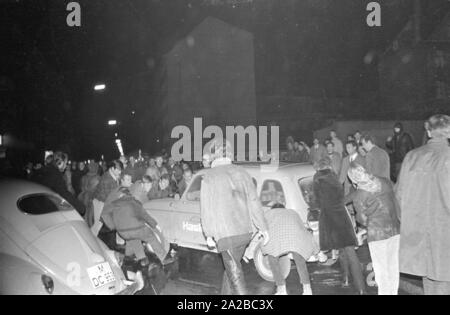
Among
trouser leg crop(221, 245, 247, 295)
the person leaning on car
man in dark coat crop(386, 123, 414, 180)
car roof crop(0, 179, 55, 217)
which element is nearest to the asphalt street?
trouser leg crop(221, 245, 247, 295)

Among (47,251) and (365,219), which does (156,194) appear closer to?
(47,251)

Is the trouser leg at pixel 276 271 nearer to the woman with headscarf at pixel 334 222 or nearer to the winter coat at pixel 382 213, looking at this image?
the woman with headscarf at pixel 334 222

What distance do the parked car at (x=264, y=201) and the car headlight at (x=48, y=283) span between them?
7.35 feet

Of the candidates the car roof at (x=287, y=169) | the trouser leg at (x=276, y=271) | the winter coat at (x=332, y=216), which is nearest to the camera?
the trouser leg at (x=276, y=271)

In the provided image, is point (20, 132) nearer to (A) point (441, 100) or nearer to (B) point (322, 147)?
(B) point (322, 147)

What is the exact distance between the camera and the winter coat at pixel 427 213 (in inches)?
152

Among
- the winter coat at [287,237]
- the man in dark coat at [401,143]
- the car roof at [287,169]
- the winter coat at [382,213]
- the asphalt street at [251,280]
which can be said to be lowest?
the asphalt street at [251,280]

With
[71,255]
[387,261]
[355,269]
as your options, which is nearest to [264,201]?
[355,269]

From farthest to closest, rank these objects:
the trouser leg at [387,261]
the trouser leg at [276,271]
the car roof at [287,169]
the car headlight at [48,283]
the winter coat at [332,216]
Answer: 1. the car roof at [287,169]
2. the winter coat at [332,216]
3. the trouser leg at [276,271]
4. the trouser leg at [387,261]
5. the car headlight at [48,283]

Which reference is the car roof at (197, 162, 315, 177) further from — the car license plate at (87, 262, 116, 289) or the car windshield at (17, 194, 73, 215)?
the car windshield at (17, 194, 73, 215)

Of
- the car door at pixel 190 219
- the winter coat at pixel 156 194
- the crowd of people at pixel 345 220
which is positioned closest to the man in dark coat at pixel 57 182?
the winter coat at pixel 156 194

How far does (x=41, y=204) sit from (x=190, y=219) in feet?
9.65

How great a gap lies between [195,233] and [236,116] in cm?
2179

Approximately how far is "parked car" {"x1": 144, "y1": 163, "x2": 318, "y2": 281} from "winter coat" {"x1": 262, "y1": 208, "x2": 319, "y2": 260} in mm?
789
